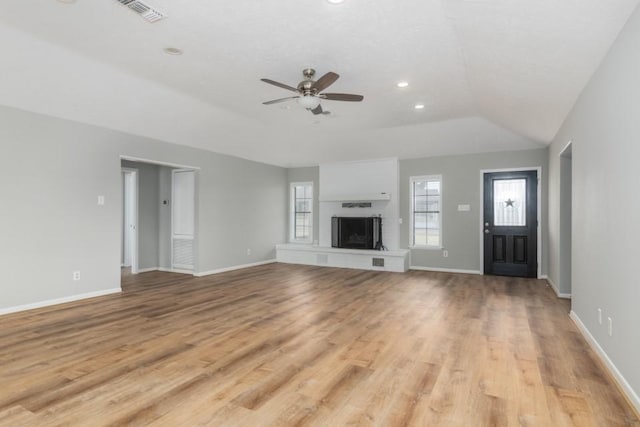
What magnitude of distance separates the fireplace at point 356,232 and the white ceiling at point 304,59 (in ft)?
8.81

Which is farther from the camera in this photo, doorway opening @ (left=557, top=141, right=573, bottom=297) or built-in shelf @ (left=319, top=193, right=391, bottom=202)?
built-in shelf @ (left=319, top=193, right=391, bottom=202)

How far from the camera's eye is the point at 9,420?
2061mm

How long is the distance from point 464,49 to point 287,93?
223cm

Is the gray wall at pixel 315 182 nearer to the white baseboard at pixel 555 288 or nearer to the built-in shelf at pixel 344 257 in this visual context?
the built-in shelf at pixel 344 257

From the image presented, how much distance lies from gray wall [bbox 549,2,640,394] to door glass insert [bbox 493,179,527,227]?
10.7ft

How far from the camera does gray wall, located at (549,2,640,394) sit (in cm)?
221

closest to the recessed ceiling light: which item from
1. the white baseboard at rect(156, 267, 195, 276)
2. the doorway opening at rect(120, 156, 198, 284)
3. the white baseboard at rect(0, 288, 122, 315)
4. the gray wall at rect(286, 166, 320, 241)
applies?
the white baseboard at rect(0, 288, 122, 315)

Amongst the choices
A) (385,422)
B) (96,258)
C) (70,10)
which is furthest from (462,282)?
(70,10)

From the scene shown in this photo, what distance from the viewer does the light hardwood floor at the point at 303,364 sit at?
2145mm

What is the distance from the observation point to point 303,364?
286cm

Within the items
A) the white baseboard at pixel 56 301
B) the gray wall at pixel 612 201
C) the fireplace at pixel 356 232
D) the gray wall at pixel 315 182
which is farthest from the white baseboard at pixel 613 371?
the gray wall at pixel 315 182

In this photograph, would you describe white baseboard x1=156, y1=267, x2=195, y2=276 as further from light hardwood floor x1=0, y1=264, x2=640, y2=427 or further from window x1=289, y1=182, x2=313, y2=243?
window x1=289, y1=182, x2=313, y2=243

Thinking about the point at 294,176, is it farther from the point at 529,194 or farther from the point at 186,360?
the point at 186,360

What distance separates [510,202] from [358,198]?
3.12m
